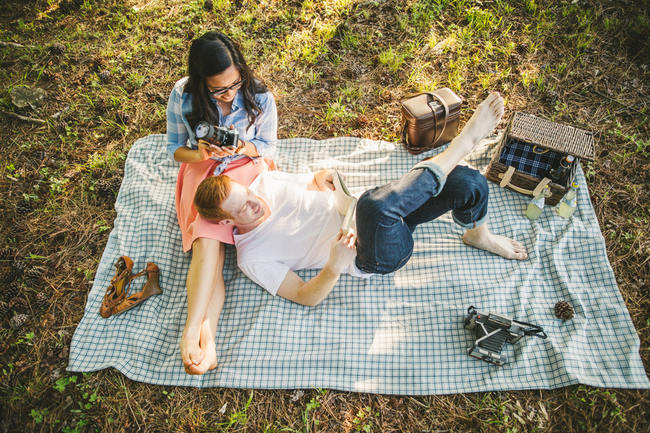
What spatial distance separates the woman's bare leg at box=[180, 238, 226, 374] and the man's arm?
51 cm

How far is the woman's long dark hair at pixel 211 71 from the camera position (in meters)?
2.27

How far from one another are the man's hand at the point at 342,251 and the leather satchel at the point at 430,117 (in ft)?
4.46

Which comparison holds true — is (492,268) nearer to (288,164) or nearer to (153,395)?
(288,164)

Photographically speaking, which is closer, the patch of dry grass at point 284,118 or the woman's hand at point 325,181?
the patch of dry grass at point 284,118

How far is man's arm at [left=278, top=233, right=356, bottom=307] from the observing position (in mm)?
2365

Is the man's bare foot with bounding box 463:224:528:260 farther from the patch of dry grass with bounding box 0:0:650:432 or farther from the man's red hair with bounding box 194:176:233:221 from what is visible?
the man's red hair with bounding box 194:176:233:221

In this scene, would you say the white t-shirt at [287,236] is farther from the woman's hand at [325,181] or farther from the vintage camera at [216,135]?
the vintage camera at [216,135]

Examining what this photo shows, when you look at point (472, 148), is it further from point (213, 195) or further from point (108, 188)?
point (108, 188)

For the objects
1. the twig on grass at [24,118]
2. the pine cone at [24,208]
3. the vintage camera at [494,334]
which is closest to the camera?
the vintage camera at [494,334]

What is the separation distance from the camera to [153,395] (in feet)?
8.82

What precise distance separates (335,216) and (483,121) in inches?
48.6

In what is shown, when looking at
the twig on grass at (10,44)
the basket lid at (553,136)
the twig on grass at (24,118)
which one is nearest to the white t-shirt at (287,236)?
the basket lid at (553,136)

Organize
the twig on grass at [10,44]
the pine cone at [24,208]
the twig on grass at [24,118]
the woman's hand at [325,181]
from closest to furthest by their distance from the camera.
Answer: the woman's hand at [325,181]
the pine cone at [24,208]
the twig on grass at [24,118]
the twig on grass at [10,44]

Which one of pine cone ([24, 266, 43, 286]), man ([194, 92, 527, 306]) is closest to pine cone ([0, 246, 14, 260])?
pine cone ([24, 266, 43, 286])
